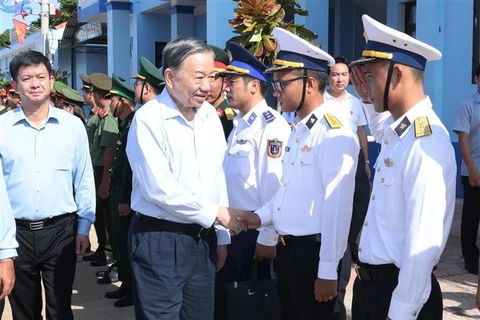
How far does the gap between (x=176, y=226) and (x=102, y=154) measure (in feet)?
12.9

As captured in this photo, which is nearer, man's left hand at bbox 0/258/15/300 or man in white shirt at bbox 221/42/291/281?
man's left hand at bbox 0/258/15/300

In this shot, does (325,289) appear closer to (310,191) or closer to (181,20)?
(310,191)

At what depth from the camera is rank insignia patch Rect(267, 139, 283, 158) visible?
12.1 feet

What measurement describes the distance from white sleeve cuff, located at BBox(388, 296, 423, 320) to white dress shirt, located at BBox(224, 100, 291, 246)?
1.47m

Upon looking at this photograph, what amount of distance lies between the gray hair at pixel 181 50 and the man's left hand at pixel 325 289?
120cm

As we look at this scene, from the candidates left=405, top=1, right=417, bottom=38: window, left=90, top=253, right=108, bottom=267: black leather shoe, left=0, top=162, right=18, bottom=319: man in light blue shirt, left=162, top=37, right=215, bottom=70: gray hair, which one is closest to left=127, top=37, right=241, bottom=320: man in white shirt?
left=162, top=37, right=215, bottom=70: gray hair

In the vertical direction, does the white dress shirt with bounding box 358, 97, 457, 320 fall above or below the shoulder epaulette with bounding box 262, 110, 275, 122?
below

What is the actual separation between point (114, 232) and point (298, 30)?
3922 mm

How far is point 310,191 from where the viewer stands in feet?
9.61

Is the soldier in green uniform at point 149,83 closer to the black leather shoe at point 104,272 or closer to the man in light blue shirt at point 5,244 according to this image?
the black leather shoe at point 104,272

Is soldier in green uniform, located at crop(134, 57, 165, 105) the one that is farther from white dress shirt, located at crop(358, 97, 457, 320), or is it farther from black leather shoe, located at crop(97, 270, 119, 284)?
white dress shirt, located at crop(358, 97, 457, 320)

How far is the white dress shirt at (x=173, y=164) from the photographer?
9.14ft

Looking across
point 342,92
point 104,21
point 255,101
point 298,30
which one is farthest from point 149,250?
point 104,21

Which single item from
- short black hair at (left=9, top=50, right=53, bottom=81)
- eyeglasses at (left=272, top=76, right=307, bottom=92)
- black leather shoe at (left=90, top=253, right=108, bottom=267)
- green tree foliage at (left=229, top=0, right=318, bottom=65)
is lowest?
black leather shoe at (left=90, top=253, right=108, bottom=267)
